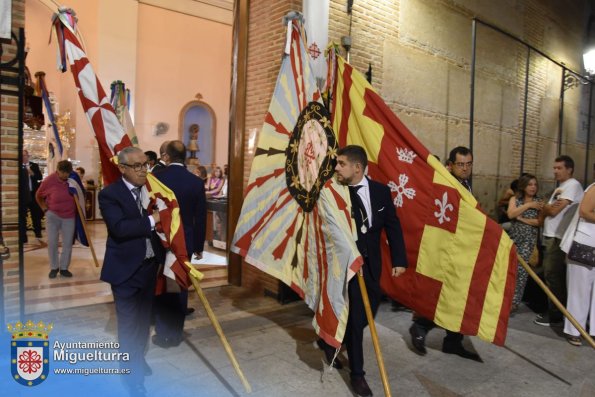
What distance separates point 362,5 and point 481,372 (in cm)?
488

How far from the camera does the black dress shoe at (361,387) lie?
3293mm

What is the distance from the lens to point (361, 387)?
10.8 ft

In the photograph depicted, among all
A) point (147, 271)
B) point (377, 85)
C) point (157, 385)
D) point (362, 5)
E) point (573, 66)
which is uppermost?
point (573, 66)

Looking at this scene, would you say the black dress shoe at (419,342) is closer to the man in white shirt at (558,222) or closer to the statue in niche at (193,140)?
the man in white shirt at (558,222)

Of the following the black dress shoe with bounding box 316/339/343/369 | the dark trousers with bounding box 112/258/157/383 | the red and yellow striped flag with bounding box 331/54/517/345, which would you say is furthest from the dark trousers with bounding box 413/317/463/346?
the dark trousers with bounding box 112/258/157/383

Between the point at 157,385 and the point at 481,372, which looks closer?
the point at 157,385

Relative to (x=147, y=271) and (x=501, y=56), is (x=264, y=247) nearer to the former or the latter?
(x=147, y=271)

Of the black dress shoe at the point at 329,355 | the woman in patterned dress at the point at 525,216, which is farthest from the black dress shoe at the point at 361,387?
the woman in patterned dress at the point at 525,216

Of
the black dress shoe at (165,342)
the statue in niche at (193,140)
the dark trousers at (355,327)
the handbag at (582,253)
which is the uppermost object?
the statue in niche at (193,140)

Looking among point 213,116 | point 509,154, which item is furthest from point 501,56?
point 213,116

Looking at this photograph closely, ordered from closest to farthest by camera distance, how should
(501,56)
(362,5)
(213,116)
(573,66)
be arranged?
(362,5), (501,56), (573,66), (213,116)

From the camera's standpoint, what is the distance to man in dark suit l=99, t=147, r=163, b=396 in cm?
304

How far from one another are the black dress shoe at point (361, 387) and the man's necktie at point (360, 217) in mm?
910

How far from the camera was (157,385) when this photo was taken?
3.42 metres
